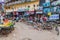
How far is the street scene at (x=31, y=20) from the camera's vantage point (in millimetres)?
22481

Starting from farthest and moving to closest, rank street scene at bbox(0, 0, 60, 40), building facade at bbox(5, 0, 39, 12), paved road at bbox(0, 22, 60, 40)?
building facade at bbox(5, 0, 39, 12) → street scene at bbox(0, 0, 60, 40) → paved road at bbox(0, 22, 60, 40)

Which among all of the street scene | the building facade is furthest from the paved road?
the building facade

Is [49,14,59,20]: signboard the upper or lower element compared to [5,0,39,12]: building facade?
lower

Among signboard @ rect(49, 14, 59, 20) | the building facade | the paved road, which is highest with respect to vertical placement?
the building facade

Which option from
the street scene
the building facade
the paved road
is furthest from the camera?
the building facade

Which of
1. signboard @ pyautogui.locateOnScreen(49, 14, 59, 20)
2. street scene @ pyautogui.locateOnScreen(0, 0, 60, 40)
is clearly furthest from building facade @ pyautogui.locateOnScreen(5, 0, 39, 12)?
signboard @ pyautogui.locateOnScreen(49, 14, 59, 20)

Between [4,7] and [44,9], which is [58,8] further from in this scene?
[4,7]

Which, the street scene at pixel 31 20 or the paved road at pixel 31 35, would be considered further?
the street scene at pixel 31 20

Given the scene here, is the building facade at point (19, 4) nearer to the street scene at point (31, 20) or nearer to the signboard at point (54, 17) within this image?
the street scene at point (31, 20)

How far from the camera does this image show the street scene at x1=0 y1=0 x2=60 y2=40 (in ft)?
73.8

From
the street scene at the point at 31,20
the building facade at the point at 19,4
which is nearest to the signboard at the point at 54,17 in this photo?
the street scene at the point at 31,20

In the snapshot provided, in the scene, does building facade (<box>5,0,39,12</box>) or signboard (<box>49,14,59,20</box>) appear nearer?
signboard (<box>49,14,59,20</box>)

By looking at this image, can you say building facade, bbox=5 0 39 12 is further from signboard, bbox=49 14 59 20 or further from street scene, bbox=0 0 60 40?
signboard, bbox=49 14 59 20

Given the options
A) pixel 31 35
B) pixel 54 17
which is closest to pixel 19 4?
pixel 54 17
